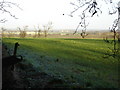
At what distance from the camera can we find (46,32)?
81312 millimetres

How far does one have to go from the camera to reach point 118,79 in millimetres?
14281

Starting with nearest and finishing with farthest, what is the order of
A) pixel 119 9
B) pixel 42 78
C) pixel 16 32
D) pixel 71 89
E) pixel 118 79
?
pixel 119 9 < pixel 71 89 < pixel 42 78 < pixel 118 79 < pixel 16 32

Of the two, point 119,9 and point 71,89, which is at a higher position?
point 119,9

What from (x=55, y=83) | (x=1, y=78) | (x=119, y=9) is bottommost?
(x=55, y=83)

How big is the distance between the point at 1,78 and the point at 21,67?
495cm

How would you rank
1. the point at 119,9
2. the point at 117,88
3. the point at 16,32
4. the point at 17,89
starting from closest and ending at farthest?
the point at 119,9 < the point at 17,89 < the point at 117,88 < the point at 16,32

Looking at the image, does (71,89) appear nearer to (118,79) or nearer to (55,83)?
(55,83)

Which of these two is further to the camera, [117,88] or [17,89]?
[117,88]

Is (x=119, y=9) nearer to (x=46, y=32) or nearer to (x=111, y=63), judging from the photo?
(x=111, y=63)

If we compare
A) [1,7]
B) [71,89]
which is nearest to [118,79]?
[71,89]

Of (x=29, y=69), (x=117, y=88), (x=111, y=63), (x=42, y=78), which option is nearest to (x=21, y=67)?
(x=29, y=69)

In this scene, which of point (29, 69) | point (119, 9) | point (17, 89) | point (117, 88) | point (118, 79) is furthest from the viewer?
point (118, 79)

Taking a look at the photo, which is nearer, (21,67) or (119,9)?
(119,9)

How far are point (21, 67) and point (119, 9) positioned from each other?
823cm
